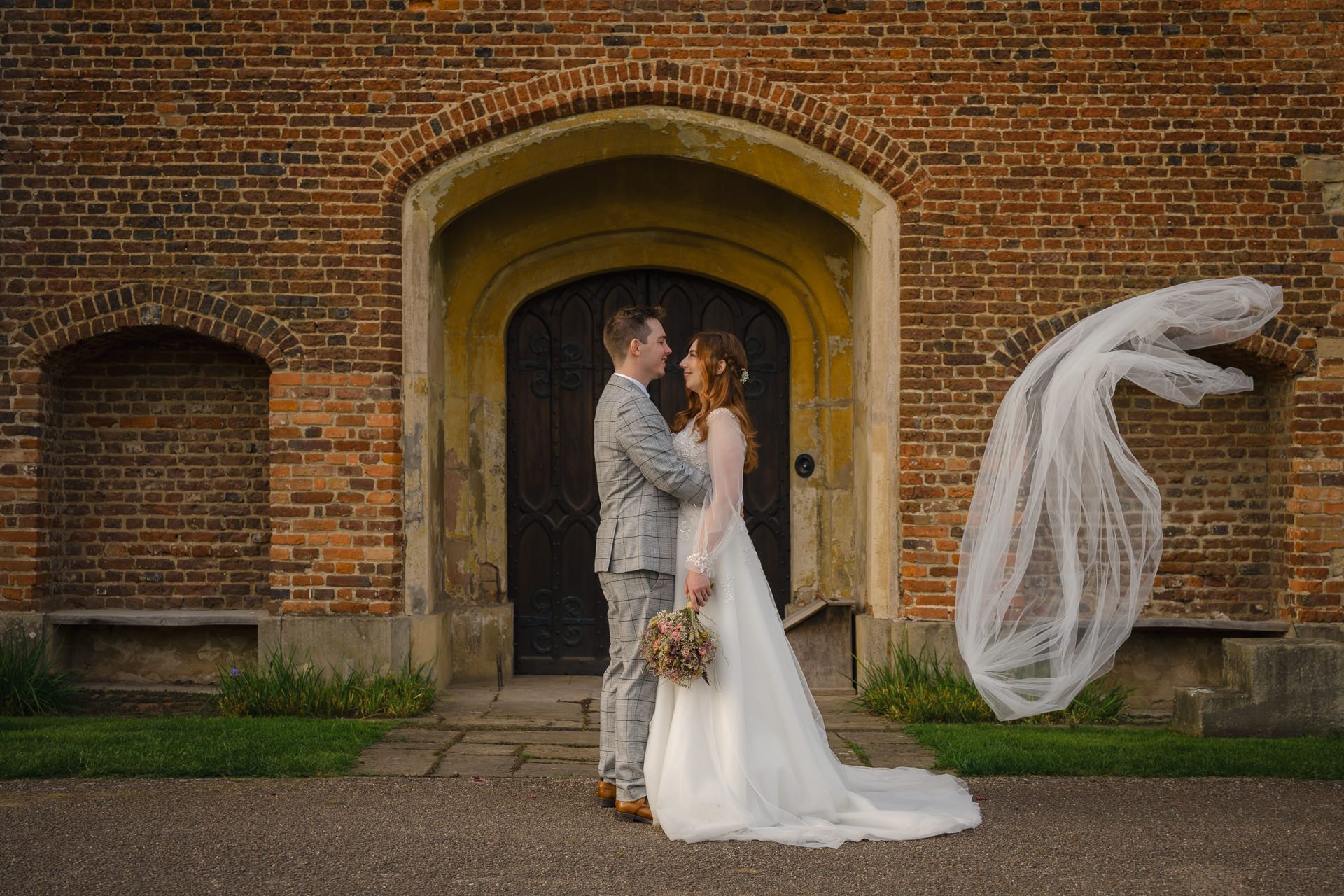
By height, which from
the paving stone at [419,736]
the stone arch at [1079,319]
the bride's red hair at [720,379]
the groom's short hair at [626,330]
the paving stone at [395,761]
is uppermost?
the stone arch at [1079,319]

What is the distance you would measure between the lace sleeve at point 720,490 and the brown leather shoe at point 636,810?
95cm

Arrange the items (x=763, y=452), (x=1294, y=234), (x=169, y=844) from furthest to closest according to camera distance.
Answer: (x=763, y=452) < (x=1294, y=234) < (x=169, y=844)

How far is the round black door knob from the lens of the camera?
9031mm

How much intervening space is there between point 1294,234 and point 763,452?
12.4ft

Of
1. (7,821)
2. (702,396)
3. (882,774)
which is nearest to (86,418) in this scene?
(7,821)

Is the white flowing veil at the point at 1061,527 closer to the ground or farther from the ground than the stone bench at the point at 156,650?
farther from the ground

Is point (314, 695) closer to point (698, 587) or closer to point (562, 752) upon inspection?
point (562, 752)

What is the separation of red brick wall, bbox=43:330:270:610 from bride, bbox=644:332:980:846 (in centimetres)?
417

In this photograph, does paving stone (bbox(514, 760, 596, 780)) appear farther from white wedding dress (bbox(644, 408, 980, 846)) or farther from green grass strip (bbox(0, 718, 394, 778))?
white wedding dress (bbox(644, 408, 980, 846))

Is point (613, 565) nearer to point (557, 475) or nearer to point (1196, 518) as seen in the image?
point (557, 475)

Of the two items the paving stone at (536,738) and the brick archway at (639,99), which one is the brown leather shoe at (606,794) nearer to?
the paving stone at (536,738)

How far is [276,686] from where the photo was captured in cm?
725

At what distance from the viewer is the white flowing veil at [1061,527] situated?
5.16 meters

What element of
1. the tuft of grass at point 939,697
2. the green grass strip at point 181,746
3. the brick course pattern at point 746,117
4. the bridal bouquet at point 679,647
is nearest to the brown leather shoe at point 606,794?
the bridal bouquet at point 679,647
